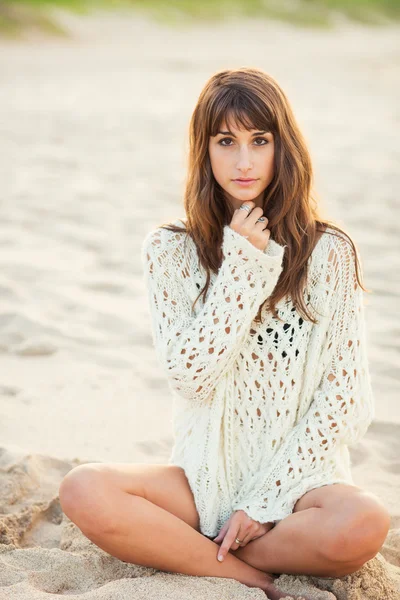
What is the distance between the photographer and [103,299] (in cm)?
489

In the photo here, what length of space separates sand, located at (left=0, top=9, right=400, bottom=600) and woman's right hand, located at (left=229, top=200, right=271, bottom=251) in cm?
104

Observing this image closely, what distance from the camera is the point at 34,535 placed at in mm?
2875

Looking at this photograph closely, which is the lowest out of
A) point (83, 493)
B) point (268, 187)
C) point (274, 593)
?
point (274, 593)

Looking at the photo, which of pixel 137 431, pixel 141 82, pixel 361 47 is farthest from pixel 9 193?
pixel 361 47

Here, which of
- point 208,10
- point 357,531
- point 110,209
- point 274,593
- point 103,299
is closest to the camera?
point 357,531

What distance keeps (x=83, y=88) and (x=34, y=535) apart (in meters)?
10.8

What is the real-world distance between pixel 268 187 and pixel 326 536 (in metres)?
1.11

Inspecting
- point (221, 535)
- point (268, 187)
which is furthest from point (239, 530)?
point (268, 187)

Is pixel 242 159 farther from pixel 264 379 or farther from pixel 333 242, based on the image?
pixel 264 379

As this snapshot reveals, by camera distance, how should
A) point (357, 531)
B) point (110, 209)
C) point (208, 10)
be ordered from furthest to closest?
1. point (208, 10)
2. point (110, 209)
3. point (357, 531)

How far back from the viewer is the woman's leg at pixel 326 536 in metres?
2.35

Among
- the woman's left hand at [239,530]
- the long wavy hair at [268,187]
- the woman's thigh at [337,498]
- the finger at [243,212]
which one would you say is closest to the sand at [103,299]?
the woman's left hand at [239,530]

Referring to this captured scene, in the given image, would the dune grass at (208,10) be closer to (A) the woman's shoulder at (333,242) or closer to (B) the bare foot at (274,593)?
(A) the woman's shoulder at (333,242)

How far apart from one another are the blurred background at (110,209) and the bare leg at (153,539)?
936mm
